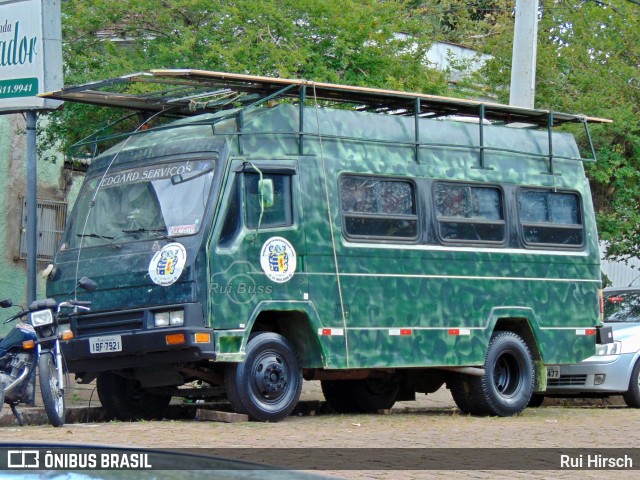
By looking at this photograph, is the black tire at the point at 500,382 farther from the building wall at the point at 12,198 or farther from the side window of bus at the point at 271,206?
the building wall at the point at 12,198

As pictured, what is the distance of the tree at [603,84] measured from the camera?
18.3 metres

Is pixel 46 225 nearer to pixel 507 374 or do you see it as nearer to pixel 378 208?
pixel 378 208

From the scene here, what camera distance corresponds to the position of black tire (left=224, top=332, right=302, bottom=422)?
11312 millimetres

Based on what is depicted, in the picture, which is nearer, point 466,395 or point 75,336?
point 75,336

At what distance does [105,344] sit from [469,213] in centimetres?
443

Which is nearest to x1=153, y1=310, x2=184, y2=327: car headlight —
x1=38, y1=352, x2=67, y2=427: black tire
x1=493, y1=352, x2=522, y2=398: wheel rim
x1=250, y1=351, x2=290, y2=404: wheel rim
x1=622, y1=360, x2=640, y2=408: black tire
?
x1=250, y1=351, x2=290, y2=404: wheel rim

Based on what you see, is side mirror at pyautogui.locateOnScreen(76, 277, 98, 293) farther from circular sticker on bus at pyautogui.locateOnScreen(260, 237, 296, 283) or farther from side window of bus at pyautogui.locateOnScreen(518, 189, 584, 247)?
side window of bus at pyautogui.locateOnScreen(518, 189, 584, 247)

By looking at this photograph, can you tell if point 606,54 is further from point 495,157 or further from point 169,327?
point 169,327

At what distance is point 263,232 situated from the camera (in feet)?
37.9

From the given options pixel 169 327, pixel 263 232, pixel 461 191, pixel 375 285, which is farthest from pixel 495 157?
pixel 169 327

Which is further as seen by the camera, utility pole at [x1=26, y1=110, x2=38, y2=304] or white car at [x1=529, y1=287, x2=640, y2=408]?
white car at [x1=529, y1=287, x2=640, y2=408]

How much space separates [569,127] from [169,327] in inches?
375

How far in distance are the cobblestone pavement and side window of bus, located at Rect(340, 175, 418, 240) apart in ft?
6.48

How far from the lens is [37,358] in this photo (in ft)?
36.0
